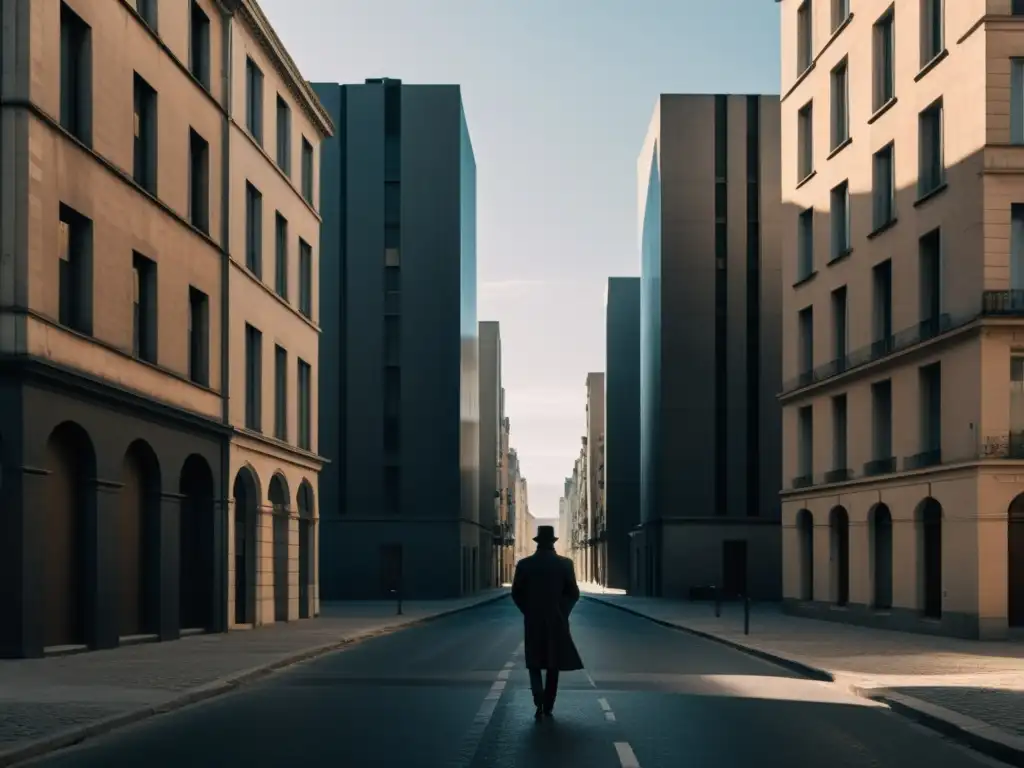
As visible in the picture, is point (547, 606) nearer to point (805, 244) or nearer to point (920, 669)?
point (920, 669)

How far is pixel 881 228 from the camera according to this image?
3806cm

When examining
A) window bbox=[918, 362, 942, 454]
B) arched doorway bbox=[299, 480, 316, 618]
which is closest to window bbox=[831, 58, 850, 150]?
window bbox=[918, 362, 942, 454]

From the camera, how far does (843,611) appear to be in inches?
1603

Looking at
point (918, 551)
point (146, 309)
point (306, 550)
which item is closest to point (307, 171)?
point (306, 550)

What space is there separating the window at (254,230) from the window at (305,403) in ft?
20.9

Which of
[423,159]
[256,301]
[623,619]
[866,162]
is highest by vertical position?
[423,159]

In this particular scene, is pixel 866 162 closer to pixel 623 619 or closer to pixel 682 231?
pixel 623 619

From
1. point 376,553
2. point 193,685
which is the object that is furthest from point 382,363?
point 193,685

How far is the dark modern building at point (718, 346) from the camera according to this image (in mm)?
68500

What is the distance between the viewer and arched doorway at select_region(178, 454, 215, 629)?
31.7 metres

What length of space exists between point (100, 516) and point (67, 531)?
78cm

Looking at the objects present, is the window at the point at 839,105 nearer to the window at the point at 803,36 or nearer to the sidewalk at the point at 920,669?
the window at the point at 803,36

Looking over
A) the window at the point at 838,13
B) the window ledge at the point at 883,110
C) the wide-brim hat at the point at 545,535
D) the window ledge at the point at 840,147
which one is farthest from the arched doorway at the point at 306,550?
the wide-brim hat at the point at 545,535

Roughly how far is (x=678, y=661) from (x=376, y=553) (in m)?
45.4
